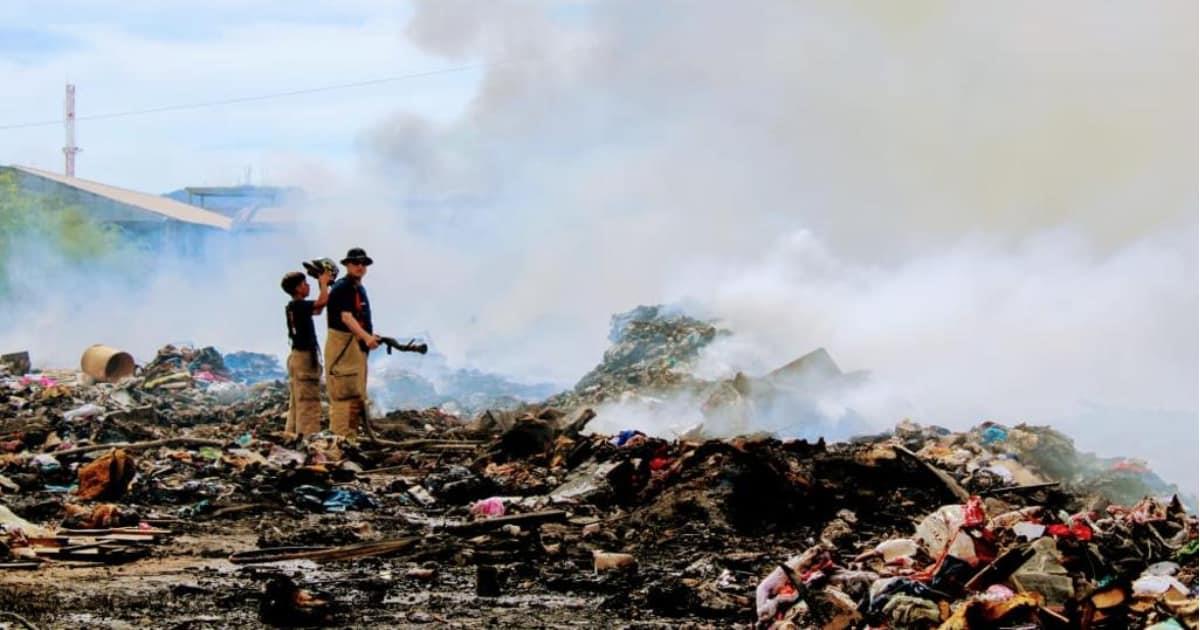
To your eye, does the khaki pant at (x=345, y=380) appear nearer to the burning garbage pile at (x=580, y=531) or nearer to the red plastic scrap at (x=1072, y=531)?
the burning garbage pile at (x=580, y=531)

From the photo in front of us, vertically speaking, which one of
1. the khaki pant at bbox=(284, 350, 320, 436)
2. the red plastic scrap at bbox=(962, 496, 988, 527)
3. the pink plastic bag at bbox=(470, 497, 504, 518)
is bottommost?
the red plastic scrap at bbox=(962, 496, 988, 527)

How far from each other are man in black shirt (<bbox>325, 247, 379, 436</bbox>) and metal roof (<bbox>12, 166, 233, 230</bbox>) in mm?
39285

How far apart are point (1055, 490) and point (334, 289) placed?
18.3ft

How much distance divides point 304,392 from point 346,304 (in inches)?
38.1

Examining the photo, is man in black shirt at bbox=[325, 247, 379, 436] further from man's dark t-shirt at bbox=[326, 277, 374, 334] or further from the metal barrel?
the metal barrel

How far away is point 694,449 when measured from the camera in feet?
33.1

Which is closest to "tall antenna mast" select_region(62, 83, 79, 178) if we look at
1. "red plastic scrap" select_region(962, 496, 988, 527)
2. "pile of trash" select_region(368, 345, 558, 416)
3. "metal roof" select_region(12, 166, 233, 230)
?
"metal roof" select_region(12, 166, 233, 230)

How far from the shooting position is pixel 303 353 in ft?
41.8

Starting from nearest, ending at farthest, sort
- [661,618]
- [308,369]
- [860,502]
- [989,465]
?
[661,618]
[860,502]
[989,465]
[308,369]

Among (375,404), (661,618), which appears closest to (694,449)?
(661,618)

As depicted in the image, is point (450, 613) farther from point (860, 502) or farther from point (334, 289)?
point (334, 289)

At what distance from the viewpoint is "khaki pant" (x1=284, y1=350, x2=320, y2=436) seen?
12750 mm

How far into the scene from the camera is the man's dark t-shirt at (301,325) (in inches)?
495

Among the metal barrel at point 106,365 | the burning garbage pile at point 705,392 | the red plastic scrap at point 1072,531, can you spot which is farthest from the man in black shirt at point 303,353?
the metal barrel at point 106,365
